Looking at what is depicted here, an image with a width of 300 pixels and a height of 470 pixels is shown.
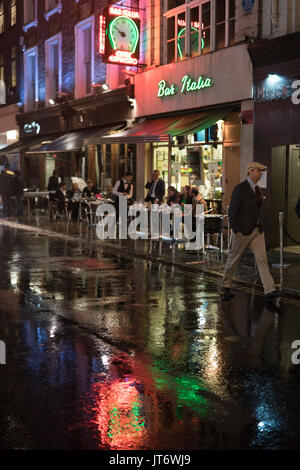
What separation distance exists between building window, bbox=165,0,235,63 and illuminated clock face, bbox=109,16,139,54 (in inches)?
50.3

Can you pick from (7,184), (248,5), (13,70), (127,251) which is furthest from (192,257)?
(13,70)

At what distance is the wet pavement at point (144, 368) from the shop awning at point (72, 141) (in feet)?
43.1

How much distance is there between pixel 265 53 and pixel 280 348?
34.1ft

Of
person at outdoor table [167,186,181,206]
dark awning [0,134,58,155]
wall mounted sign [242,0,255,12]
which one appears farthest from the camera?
dark awning [0,134,58,155]

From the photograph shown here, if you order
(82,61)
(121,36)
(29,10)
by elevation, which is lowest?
(121,36)

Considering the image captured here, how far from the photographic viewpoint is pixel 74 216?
2331 cm

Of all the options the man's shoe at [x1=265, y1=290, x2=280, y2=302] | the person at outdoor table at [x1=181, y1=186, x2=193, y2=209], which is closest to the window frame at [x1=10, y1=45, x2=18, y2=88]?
the person at outdoor table at [x1=181, y1=186, x2=193, y2=209]

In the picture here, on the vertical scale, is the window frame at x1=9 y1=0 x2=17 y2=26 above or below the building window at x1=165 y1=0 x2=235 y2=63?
above

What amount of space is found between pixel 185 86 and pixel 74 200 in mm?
5784

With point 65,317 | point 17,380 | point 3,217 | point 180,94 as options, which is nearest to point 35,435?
point 17,380

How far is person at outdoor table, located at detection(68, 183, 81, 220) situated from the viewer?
22188 mm

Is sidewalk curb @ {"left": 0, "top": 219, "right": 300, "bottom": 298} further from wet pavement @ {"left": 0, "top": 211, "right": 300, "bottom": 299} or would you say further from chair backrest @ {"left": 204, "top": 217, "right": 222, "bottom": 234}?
chair backrest @ {"left": 204, "top": 217, "right": 222, "bottom": 234}

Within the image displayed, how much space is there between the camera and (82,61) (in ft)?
88.9

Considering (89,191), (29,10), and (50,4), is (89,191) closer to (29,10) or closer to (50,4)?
(50,4)
